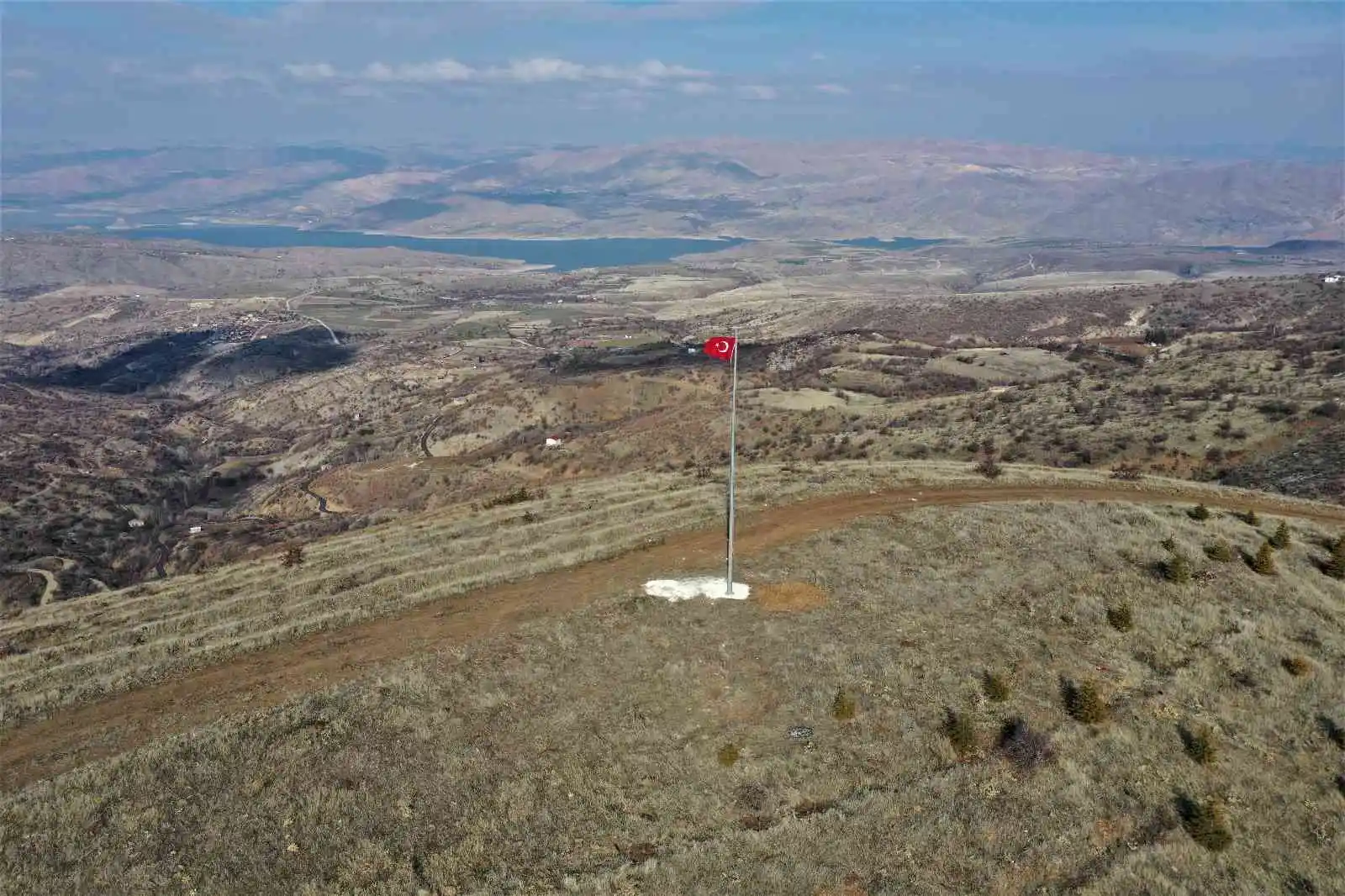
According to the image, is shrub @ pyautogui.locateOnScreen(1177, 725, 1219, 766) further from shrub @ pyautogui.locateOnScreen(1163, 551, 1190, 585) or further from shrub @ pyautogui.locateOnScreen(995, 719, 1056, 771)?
shrub @ pyautogui.locateOnScreen(1163, 551, 1190, 585)

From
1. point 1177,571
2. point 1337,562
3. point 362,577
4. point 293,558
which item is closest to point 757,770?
point 1177,571

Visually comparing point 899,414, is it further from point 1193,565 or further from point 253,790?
point 253,790

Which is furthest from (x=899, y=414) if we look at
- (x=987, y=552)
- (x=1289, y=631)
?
(x=1289, y=631)

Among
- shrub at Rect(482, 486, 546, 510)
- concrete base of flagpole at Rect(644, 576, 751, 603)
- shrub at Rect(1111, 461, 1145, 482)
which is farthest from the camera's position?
shrub at Rect(482, 486, 546, 510)

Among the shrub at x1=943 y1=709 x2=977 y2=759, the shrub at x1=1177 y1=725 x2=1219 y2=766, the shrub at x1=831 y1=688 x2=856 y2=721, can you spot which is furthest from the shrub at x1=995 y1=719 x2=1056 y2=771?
the shrub at x1=831 y1=688 x2=856 y2=721

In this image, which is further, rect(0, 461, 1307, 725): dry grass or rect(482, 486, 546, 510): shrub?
rect(482, 486, 546, 510): shrub

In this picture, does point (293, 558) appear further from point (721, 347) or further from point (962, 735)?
point (962, 735)

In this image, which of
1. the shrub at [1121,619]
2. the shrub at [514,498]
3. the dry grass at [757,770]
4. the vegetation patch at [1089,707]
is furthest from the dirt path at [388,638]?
→ the shrub at [514,498]

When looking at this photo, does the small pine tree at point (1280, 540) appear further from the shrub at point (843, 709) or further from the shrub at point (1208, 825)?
the shrub at point (843, 709)
